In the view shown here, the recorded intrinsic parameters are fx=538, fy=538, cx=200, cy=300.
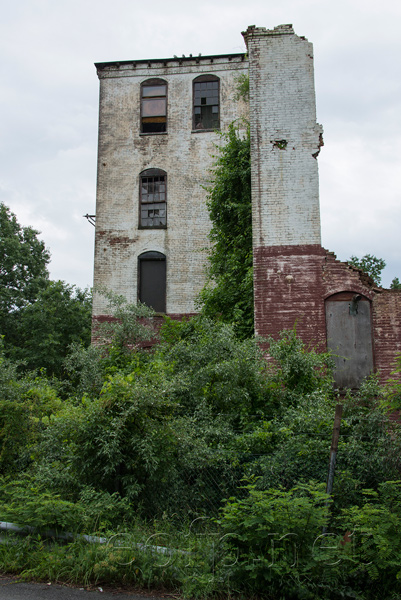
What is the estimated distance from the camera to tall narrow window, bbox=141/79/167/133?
858 inches

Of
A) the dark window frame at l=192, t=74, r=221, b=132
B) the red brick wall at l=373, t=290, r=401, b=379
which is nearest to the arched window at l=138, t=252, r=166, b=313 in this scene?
the dark window frame at l=192, t=74, r=221, b=132

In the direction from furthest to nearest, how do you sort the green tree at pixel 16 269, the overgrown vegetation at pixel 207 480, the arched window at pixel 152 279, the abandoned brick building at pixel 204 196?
1. the green tree at pixel 16 269
2. the arched window at pixel 152 279
3. the abandoned brick building at pixel 204 196
4. the overgrown vegetation at pixel 207 480

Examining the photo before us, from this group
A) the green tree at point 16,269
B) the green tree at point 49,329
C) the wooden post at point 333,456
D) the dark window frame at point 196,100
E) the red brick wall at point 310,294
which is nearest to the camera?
the wooden post at point 333,456

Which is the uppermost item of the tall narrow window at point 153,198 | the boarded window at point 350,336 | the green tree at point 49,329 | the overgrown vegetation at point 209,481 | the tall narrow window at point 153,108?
the tall narrow window at point 153,108

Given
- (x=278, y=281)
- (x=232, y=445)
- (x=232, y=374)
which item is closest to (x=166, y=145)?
(x=278, y=281)

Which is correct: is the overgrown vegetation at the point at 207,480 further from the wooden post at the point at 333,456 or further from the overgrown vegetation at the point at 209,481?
the wooden post at the point at 333,456

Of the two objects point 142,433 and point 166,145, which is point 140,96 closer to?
point 166,145

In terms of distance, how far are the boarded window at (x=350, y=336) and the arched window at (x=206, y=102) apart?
11354mm

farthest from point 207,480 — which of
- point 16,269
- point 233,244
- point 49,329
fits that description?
point 16,269

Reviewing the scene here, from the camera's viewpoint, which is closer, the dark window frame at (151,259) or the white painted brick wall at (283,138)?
the white painted brick wall at (283,138)

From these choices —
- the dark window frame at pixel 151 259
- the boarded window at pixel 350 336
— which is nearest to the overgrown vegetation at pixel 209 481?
the boarded window at pixel 350 336

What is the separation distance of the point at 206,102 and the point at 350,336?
1298 centimetres

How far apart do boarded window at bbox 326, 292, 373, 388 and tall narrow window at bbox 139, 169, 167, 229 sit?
30.7ft

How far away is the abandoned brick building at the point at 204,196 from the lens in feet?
43.4
